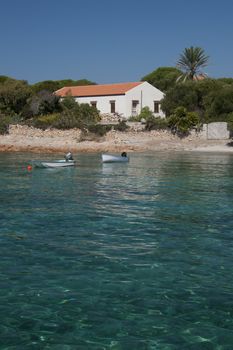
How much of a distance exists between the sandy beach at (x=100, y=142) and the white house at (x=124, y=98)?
28.2 ft

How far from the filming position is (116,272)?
1014 centimetres

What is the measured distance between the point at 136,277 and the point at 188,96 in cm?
5675

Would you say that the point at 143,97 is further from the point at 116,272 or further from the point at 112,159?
the point at 116,272

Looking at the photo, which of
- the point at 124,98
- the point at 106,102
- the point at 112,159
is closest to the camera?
the point at 112,159

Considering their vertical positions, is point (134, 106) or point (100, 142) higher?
point (134, 106)

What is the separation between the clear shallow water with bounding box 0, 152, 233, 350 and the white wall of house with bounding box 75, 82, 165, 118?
4966 centimetres

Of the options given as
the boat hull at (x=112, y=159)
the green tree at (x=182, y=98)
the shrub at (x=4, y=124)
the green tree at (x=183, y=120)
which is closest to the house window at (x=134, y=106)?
the green tree at (x=182, y=98)

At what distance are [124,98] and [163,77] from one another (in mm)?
24986

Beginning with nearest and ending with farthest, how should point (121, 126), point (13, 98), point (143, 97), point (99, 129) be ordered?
point (99, 129)
point (121, 126)
point (13, 98)
point (143, 97)

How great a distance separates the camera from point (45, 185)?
2545cm

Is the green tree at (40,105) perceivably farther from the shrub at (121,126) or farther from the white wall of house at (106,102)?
the shrub at (121,126)

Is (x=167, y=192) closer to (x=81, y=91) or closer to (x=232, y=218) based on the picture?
(x=232, y=218)

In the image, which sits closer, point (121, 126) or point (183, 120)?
point (183, 120)

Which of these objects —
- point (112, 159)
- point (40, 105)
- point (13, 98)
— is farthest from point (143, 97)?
point (112, 159)
